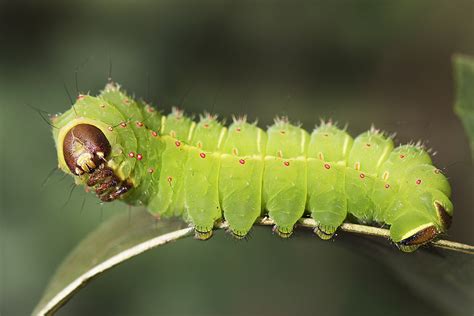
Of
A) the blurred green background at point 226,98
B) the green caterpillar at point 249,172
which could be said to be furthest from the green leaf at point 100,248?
the blurred green background at point 226,98

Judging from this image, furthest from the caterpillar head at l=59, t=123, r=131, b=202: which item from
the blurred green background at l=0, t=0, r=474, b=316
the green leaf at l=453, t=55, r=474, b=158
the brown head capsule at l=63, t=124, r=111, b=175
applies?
the green leaf at l=453, t=55, r=474, b=158

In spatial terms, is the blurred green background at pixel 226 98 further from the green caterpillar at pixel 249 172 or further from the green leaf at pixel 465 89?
the green leaf at pixel 465 89

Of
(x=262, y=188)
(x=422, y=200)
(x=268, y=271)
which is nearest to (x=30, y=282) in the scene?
(x=268, y=271)

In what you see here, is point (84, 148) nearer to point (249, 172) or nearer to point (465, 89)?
point (249, 172)

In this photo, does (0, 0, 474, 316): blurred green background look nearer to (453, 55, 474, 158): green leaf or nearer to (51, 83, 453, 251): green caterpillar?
(51, 83, 453, 251): green caterpillar

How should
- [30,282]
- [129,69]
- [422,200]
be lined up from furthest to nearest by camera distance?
[129,69]
[30,282]
[422,200]

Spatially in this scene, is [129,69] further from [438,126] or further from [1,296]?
[438,126]

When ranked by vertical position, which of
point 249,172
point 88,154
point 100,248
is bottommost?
point 100,248

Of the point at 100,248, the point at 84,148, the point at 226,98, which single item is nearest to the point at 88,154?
the point at 84,148
